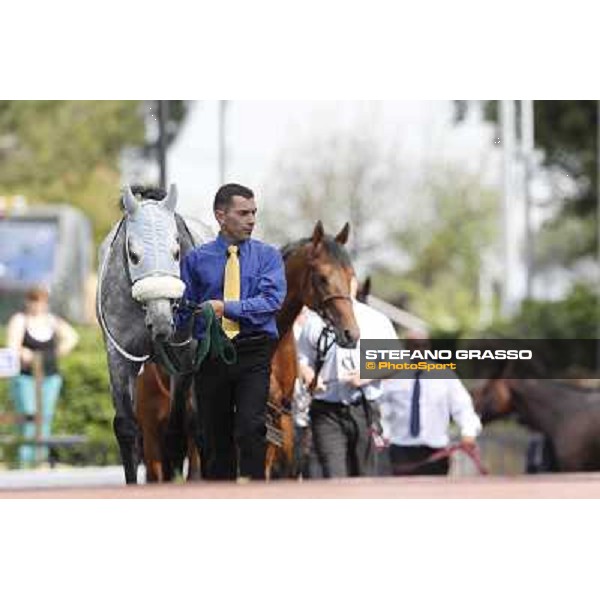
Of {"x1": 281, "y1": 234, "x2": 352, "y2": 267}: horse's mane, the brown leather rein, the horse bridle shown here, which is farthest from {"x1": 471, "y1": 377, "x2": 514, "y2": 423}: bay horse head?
the horse bridle

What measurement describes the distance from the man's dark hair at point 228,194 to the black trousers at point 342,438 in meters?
1.30

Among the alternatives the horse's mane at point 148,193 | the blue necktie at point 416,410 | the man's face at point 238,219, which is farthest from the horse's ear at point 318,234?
the blue necktie at point 416,410

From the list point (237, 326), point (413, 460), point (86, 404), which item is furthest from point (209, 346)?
point (86, 404)

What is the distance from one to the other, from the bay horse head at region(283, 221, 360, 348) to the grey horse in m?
0.56

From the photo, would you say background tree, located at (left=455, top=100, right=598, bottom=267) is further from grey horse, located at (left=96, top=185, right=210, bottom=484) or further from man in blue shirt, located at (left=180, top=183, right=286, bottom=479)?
grey horse, located at (left=96, top=185, right=210, bottom=484)

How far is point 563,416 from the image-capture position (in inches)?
444

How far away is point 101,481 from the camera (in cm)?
1025

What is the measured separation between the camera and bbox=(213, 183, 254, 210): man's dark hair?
9650mm

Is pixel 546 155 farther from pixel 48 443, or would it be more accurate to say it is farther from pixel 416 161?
pixel 48 443

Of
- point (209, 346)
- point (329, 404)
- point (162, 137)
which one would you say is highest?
point (162, 137)

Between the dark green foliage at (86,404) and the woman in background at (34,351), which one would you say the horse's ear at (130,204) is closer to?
the dark green foliage at (86,404)

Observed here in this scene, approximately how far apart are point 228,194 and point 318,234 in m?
0.57

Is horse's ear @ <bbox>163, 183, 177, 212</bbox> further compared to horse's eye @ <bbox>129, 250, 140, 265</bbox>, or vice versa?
horse's ear @ <bbox>163, 183, 177, 212</bbox>

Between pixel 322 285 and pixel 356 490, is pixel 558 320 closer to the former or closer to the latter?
pixel 356 490
